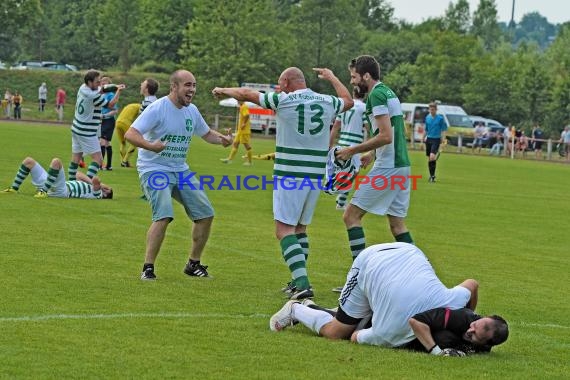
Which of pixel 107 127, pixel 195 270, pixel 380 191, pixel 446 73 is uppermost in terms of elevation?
pixel 446 73

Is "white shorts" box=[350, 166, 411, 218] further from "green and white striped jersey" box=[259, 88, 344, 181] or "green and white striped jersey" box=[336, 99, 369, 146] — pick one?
"green and white striped jersey" box=[336, 99, 369, 146]

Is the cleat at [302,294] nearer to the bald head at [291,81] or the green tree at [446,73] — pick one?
the bald head at [291,81]

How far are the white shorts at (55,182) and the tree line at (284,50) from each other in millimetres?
55989

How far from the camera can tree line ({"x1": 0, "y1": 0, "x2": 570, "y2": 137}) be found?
76375 mm

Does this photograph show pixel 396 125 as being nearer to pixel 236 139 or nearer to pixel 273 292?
pixel 273 292

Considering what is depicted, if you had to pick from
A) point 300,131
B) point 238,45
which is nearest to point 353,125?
point 300,131

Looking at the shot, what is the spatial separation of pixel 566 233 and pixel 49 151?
18.1 meters

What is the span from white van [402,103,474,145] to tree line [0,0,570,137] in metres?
8.40

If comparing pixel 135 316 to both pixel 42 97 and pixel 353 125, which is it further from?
pixel 42 97

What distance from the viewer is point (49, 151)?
1316 inches

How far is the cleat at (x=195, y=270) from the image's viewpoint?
477 inches

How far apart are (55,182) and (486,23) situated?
13878cm

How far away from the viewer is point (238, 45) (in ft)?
255

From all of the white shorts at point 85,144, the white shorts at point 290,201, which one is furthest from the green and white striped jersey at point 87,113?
the white shorts at point 290,201
